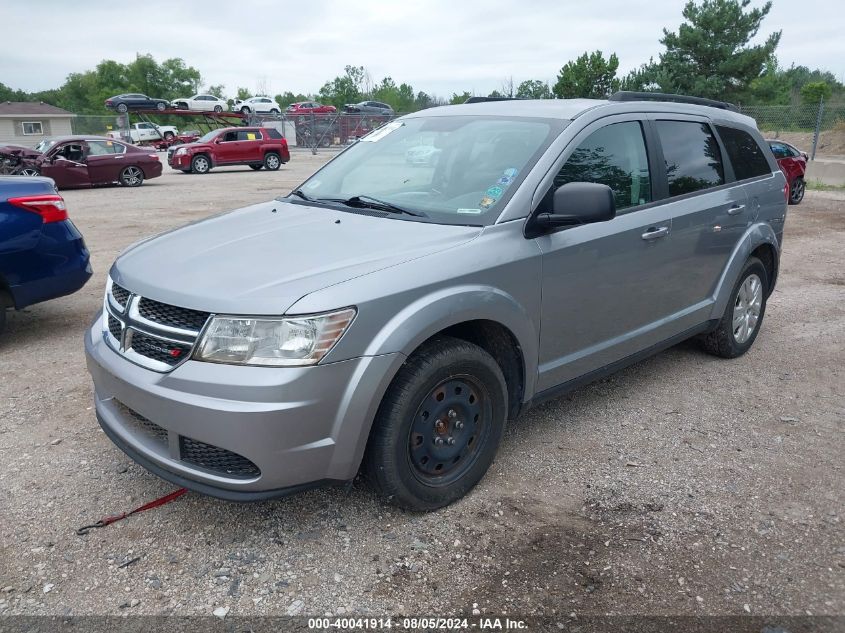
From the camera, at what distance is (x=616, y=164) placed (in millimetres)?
3893

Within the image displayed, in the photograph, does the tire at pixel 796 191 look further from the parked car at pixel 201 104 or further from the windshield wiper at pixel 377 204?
the parked car at pixel 201 104

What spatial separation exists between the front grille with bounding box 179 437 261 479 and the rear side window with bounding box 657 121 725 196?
297cm

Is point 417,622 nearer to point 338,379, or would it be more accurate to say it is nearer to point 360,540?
point 360,540

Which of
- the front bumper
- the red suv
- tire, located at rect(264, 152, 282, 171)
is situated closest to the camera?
the front bumper

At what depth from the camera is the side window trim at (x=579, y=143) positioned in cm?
338

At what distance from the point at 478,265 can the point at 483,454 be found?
899 millimetres

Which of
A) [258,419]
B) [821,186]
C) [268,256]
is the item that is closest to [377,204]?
[268,256]

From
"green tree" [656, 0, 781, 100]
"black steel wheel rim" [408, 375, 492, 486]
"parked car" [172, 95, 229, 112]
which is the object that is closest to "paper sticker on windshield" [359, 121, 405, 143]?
"black steel wheel rim" [408, 375, 492, 486]

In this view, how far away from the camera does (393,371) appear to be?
8.98 ft

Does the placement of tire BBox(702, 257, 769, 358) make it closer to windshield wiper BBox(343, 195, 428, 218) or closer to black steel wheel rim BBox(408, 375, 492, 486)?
black steel wheel rim BBox(408, 375, 492, 486)

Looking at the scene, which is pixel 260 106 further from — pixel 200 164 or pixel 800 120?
pixel 800 120

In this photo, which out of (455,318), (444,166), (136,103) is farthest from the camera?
(136,103)

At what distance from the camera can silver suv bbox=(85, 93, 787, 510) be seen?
2.61m

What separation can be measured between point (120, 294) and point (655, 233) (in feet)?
9.29
